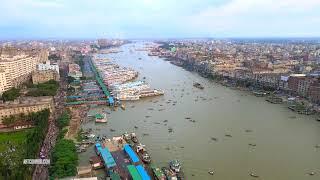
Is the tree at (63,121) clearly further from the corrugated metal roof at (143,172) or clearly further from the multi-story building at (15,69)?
the multi-story building at (15,69)

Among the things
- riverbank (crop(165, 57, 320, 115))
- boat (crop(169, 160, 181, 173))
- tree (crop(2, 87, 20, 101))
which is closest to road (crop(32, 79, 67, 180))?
tree (crop(2, 87, 20, 101))

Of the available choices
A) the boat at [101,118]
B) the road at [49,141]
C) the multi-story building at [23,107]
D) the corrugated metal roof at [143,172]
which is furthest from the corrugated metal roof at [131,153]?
the multi-story building at [23,107]

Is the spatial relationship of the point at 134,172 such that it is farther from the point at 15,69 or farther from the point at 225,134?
the point at 15,69

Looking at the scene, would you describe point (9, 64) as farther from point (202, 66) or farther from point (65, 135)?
point (202, 66)

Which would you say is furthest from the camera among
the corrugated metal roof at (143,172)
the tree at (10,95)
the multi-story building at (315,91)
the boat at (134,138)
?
the tree at (10,95)

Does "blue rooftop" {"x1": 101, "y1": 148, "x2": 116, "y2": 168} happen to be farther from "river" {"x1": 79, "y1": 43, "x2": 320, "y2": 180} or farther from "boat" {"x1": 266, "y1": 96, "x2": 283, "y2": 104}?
"boat" {"x1": 266, "y1": 96, "x2": 283, "y2": 104}

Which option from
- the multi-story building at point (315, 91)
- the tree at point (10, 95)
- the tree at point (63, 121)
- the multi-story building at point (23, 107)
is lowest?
the tree at point (63, 121)

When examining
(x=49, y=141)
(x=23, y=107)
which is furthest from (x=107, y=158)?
(x=23, y=107)

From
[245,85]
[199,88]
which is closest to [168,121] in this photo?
[199,88]

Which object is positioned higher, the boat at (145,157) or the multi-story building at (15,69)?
the multi-story building at (15,69)
